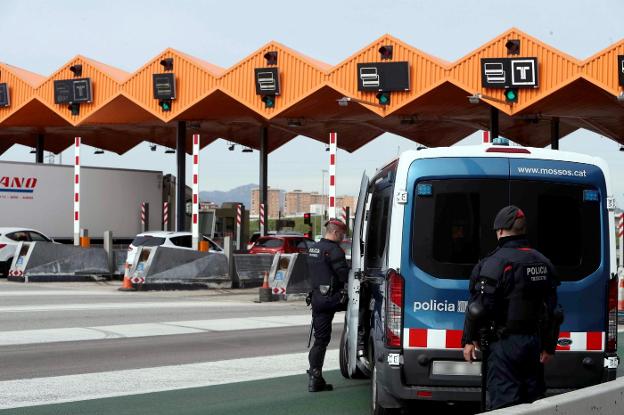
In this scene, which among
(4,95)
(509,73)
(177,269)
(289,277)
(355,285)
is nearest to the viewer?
(355,285)

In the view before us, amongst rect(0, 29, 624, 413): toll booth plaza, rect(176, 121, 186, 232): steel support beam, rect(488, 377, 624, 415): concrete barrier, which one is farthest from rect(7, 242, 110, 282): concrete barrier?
rect(488, 377, 624, 415): concrete barrier

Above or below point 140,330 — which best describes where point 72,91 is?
above

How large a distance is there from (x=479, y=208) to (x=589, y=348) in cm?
129

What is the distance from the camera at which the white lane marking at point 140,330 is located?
13.7 meters

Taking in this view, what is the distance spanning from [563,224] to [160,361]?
18.0 ft

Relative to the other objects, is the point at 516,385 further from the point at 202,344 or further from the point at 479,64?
the point at 479,64

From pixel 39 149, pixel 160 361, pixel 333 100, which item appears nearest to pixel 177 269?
pixel 333 100

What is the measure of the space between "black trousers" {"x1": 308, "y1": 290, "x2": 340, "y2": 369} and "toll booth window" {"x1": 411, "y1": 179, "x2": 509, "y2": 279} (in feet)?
6.15

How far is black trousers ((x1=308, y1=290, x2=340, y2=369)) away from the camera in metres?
9.28

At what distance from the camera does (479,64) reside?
107 ft

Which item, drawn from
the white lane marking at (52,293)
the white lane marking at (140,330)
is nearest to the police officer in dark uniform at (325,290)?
the white lane marking at (140,330)

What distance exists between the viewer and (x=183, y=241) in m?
30.0

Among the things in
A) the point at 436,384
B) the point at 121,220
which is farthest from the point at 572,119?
the point at 436,384

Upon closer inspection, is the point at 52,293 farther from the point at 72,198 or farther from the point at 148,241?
the point at 72,198
